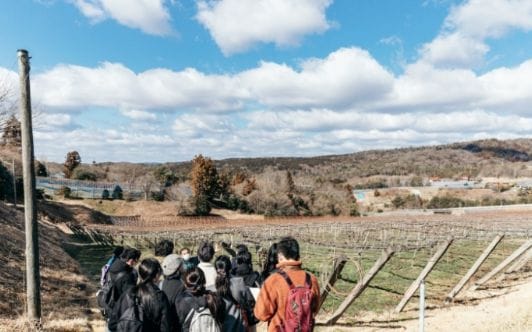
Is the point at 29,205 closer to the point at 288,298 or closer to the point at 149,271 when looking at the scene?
the point at 149,271

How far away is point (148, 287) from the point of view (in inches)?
140

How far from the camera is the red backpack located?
3.40 meters

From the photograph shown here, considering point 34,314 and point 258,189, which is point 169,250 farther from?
point 258,189

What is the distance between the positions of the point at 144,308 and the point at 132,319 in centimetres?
13

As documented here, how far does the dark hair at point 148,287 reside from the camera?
350cm

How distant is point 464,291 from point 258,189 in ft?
139

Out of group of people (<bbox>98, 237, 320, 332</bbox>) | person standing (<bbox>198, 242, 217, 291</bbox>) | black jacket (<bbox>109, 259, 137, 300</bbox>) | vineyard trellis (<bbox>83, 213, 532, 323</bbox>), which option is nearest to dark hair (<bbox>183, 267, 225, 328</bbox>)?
group of people (<bbox>98, 237, 320, 332</bbox>)

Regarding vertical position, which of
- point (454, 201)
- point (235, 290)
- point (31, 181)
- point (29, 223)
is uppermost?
point (31, 181)

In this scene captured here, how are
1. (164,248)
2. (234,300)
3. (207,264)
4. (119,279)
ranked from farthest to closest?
(164,248)
(207,264)
(119,279)
(234,300)

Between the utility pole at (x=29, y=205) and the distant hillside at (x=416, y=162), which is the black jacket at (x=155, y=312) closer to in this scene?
the utility pole at (x=29, y=205)

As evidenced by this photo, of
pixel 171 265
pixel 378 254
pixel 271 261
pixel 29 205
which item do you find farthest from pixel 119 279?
pixel 378 254

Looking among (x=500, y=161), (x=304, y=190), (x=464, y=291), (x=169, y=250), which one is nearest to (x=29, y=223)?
(x=169, y=250)

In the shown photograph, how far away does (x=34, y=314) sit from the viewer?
6.26 meters

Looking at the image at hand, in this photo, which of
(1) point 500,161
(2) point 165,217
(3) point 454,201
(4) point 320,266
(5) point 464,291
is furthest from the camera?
(1) point 500,161
